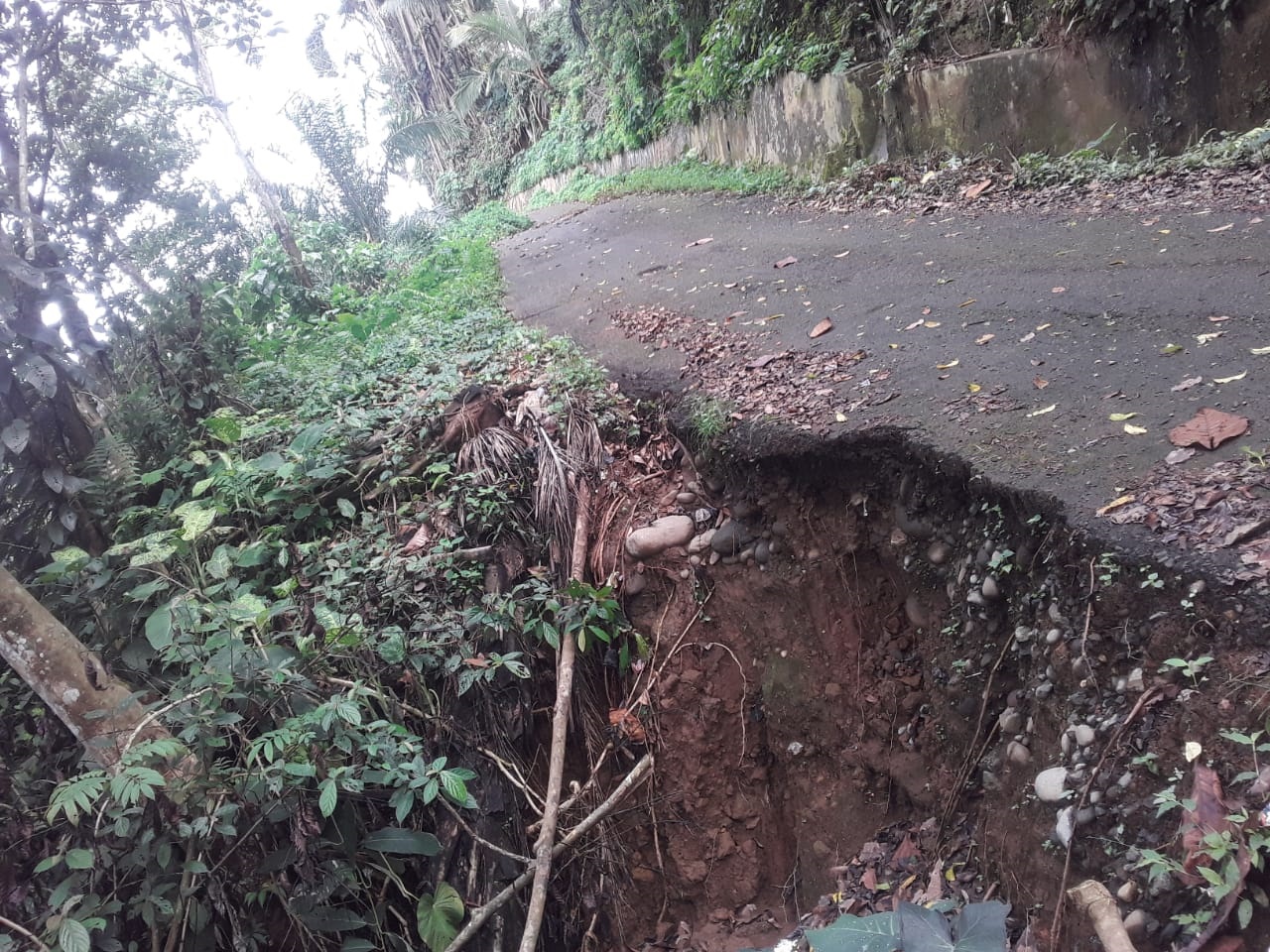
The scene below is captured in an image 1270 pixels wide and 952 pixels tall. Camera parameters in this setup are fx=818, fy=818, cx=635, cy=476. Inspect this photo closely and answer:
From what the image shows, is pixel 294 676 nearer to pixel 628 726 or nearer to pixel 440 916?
pixel 440 916

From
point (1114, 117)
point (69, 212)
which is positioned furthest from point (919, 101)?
point (69, 212)

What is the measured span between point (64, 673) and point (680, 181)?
371 inches

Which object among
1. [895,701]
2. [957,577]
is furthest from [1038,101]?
[895,701]

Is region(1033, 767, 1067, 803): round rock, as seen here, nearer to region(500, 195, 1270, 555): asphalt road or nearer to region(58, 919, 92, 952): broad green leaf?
region(500, 195, 1270, 555): asphalt road

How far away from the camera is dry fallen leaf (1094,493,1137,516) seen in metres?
2.36

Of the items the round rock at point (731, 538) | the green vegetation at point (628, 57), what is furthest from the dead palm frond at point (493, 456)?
A: the green vegetation at point (628, 57)

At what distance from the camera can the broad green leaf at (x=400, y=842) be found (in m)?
2.84

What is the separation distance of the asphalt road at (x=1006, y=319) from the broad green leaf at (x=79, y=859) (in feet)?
9.63

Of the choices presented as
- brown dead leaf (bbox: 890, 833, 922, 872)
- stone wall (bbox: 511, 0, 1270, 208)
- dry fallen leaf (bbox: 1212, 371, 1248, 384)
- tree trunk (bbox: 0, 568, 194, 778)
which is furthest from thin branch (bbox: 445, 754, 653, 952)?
stone wall (bbox: 511, 0, 1270, 208)

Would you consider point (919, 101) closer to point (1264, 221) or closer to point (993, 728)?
point (1264, 221)

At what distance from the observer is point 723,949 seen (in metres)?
3.41

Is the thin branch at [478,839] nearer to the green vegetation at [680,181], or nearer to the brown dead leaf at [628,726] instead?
the brown dead leaf at [628,726]

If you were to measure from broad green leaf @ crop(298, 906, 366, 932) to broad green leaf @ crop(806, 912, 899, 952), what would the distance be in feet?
5.61

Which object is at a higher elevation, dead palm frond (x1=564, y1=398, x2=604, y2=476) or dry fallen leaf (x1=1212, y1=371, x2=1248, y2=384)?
dead palm frond (x1=564, y1=398, x2=604, y2=476)
